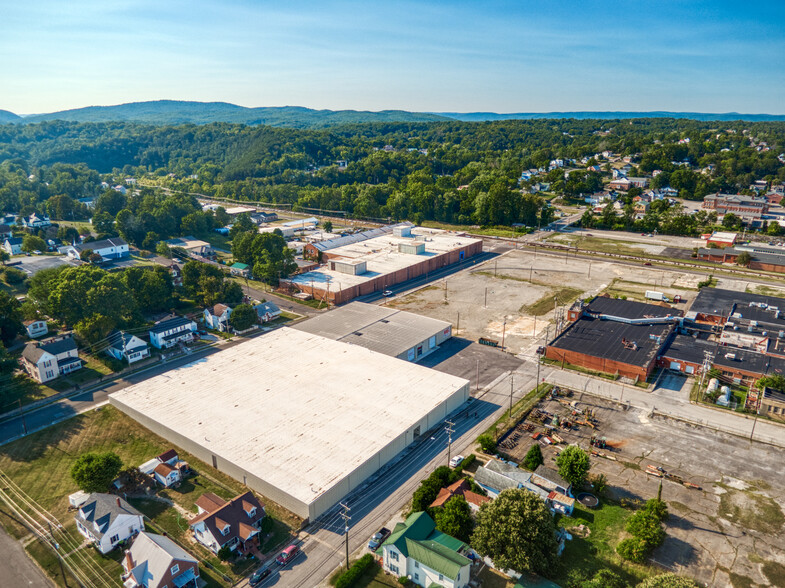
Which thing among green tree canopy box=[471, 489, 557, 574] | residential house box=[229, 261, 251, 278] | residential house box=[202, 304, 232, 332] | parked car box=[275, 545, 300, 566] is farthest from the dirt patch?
residential house box=[229, 261, 251, 278]

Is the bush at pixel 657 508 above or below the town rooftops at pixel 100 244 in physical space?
below

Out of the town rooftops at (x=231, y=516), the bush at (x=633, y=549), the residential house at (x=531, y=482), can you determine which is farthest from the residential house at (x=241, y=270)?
the bush at (x=633, y=549)

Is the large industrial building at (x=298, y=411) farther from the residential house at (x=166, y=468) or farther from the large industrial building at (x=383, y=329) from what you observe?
the large industrial building at (x=383, y=329)

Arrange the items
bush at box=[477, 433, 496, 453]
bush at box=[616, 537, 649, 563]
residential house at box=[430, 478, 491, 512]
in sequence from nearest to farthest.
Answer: bush at box=[616, 537, 649, 563], residential house at box=[430, 478, 491, 512], bush at box=[477, 433, 496, 453]

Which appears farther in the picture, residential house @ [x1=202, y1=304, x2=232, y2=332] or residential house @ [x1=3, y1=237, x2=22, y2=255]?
residential house @ [x1=3, y1=237, x2=22, y2=255]

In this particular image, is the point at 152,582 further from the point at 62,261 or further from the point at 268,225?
the point at 268,225

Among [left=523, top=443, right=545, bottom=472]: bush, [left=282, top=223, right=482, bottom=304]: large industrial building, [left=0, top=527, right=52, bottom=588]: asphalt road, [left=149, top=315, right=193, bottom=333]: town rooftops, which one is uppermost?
[left=282, top=223, right=482, bottom=304]: large industrial building

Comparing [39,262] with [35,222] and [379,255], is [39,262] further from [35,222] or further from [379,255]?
[379,255]

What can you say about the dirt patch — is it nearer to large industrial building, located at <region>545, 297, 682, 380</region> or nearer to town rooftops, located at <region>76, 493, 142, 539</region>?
large industrial building, located at <region>545, 297, 682, 380</region>
